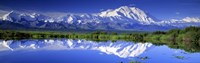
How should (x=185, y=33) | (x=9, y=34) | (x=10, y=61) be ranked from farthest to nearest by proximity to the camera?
(x=9, y=34), (x=185, y=33), (x=10, y=61)

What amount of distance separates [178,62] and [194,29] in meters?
64.7

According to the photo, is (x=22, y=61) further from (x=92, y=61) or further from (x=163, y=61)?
(x=163, y=61)

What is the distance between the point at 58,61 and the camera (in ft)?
103

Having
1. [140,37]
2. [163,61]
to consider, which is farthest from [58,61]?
[140,37]

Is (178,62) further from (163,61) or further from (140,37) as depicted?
(140,37)

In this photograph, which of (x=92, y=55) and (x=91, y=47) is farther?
(x=91, y=47)

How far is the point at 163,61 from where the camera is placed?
32500mm

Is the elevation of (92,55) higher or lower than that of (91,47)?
lower

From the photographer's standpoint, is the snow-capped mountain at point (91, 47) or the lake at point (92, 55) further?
the snow-capped mountain at point (91, 47)

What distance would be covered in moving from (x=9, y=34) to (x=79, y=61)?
78.0 m

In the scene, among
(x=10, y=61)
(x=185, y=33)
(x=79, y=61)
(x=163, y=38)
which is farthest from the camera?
(x=163, y=38)

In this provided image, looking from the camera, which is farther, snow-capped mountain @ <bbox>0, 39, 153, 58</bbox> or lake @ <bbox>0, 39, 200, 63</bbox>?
snow-capped mountain @ <bbox>0, 39, 153, 58</bbox>

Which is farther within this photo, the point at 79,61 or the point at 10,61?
the point at 79,61

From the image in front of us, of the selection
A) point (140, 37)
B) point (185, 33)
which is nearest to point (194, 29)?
point (185, 33)
